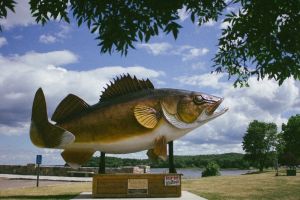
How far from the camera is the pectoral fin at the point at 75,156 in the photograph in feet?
41.9

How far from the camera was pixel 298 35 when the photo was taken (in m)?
7.59

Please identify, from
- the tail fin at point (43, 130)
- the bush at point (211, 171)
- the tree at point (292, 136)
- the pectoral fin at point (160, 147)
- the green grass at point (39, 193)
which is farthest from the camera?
the tree at point (292, 136)

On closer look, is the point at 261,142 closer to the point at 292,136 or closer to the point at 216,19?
the point at 292,136

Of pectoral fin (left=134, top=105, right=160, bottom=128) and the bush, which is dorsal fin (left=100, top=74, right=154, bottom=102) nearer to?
pectoral fin (left=134, top=105, right=160, bottom=128)

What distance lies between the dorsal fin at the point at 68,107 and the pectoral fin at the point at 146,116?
5.80 ft

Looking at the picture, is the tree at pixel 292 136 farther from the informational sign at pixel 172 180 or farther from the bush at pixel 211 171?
the informational sign at pixel 172 180

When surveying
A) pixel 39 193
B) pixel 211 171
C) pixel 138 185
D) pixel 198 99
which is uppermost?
pixel 198 99

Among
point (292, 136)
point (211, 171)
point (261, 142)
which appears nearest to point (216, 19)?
point (211, 171)

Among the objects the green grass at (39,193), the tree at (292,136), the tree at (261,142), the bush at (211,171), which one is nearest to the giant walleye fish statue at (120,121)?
the green grass at (39,193)

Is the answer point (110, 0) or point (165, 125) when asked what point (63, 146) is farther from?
point (110, 0)

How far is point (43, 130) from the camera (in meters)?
12.0

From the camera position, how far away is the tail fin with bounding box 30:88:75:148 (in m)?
12.0

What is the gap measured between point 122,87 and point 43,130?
305 centimetres

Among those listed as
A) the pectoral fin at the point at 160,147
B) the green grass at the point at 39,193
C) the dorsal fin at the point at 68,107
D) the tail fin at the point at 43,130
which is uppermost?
the dorsal fin at the point at 68,107
